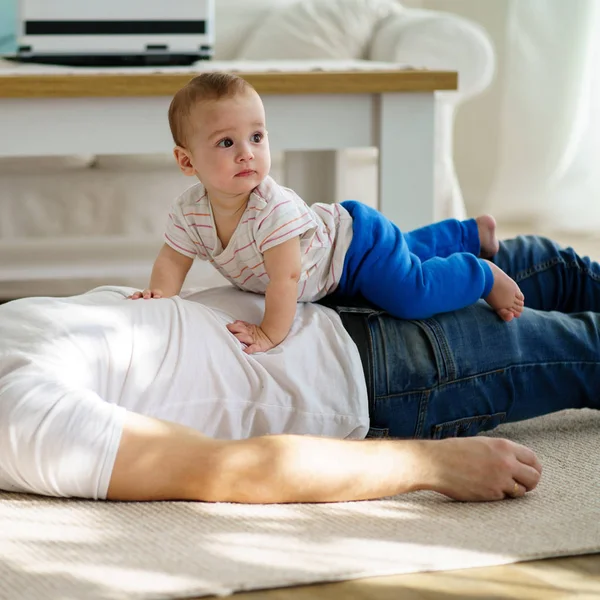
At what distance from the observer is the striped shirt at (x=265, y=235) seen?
1.36 m

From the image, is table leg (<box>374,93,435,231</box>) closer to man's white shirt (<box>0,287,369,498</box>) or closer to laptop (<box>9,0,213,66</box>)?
laptop (<box>9,0,213,66</box>)

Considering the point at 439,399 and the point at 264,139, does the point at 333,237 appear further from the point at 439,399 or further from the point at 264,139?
the point at 439,399

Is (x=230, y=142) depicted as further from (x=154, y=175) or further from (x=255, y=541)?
(x=154, y=175)

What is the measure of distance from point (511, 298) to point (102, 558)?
686 millimetres

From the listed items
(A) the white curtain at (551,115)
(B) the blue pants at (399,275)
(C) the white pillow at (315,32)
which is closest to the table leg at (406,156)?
(B) the blue pants at (399,275)

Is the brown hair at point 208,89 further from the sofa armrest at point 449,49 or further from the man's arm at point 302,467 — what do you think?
the sofa armrest at point 449,49

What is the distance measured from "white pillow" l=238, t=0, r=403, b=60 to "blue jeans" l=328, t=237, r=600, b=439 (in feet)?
5.91

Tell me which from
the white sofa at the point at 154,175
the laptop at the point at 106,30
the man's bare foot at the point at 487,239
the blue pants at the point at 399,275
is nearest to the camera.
→ the blue pants at the point at 399,275

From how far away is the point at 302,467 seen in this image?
3.71 feet

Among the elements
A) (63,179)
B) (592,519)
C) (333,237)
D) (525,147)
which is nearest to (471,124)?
(525,147)

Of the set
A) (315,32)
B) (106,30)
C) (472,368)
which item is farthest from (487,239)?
(315,32)

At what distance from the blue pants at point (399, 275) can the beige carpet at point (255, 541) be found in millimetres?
290

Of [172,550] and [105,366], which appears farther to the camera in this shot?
[105,366]

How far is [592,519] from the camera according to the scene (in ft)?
3.85
